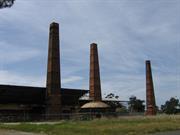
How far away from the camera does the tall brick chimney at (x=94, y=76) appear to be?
270 feet

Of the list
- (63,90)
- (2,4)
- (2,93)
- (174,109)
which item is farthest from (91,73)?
(2,4)

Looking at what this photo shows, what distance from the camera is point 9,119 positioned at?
210 feet

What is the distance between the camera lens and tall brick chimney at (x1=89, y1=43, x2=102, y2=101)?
3241 inches

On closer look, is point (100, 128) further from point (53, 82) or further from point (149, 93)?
point (149, 93)

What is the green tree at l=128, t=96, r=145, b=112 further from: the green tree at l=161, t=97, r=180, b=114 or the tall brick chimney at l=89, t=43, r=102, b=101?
the tall brick chimney at l=89, t=43, r=102, b=101

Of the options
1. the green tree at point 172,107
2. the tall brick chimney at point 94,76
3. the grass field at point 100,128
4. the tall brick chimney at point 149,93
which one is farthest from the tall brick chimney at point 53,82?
the green tree at point 172,107

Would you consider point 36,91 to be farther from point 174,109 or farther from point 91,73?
point 174,109

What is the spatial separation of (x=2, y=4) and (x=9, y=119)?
46931mm

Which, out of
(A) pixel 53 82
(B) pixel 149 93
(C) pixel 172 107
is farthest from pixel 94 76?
(C) pixel 172 107

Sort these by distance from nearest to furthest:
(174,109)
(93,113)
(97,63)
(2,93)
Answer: (2,93), (93,113), (97,63), (174,109)

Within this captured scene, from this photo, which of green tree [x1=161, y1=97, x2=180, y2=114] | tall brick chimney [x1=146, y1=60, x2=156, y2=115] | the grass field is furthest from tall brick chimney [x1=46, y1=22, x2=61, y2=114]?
green tree [x1=161, y1=97, x2=180, y2=114]

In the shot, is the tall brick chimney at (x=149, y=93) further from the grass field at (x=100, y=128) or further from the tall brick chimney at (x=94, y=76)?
the grass field at (x=100, y=128)

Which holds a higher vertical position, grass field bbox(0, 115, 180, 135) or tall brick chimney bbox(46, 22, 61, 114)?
tall brick chimney bbox(46, 22, 61, 114)

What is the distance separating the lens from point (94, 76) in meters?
82.4
